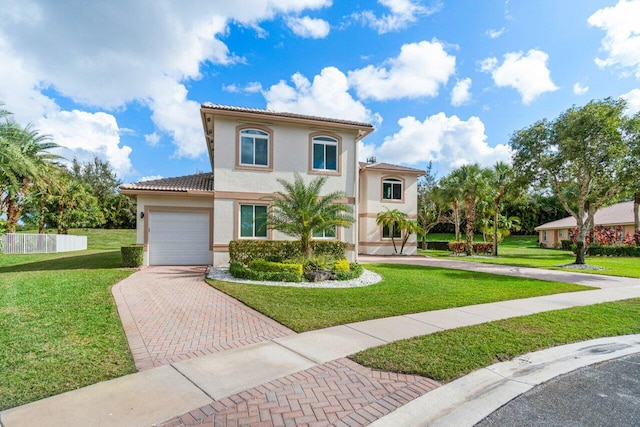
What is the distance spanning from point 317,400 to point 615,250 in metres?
33.1

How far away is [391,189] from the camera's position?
1024 inches

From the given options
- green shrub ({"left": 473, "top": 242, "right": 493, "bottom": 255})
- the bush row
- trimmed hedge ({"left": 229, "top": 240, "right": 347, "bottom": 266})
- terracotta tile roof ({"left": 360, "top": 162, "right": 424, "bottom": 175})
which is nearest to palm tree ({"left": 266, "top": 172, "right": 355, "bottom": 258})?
trimmed hedge ({"left": 229, "top": 240, "right": 347, "bottom": 266})

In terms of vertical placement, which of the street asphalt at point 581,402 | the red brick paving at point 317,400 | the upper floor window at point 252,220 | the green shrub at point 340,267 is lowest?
the street asphalt at point 581,402

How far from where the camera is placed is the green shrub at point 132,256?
47.2 ft

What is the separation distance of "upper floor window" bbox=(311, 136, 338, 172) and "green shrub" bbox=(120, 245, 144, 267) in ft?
28.7

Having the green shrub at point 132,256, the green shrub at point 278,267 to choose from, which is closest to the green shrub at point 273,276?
the green shrub at point 278,267

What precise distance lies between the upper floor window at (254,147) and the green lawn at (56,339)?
7.74 metres

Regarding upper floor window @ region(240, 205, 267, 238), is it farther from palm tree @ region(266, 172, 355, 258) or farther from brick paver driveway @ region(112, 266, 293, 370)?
brick paver driveway @ region(112, 266, 293, 370)

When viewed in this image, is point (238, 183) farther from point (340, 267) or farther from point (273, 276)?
point (340, 267)

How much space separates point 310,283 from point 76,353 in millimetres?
7427

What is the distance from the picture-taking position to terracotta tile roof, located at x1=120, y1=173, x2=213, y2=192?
14.8 m

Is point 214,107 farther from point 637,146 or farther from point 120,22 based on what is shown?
point 637,146

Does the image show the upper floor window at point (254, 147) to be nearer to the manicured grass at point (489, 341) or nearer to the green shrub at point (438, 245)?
the manicured grass at point (489, 341)

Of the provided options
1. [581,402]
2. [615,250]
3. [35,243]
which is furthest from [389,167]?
[35,243]
